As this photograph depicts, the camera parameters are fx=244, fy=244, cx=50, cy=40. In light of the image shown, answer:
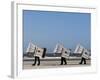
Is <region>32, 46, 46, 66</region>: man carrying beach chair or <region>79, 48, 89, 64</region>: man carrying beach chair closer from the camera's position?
<region>32, 46, 46, 66</region>: man carrying beach chair

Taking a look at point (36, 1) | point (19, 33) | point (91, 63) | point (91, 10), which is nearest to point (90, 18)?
point (91, 10)

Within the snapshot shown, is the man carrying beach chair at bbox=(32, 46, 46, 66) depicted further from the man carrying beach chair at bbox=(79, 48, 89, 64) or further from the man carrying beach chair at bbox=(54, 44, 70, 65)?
the man carrying beach chair at bbox=(79, 48, 89, 64)

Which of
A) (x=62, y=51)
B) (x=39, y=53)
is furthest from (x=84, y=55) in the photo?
(x=39, y=53)

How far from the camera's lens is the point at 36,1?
6.58ft

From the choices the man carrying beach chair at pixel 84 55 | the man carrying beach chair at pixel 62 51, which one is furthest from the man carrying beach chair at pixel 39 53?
the man carrying beach chair at pixel 84 55

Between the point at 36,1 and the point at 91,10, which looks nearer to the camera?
the point at 36,1

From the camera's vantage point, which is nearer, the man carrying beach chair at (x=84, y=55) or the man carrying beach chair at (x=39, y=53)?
the man carrying beach chair at (x=39, y=53)

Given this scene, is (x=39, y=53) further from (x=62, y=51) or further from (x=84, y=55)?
(x=84, y=55)

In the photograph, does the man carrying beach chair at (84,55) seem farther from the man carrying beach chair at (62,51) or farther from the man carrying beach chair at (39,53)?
the man carrying beach chair at (39,53)

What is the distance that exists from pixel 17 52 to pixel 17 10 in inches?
13.3

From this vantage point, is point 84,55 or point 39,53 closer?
point 39,53

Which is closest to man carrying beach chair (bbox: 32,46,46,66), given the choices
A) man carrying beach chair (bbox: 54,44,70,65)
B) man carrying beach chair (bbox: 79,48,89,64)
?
man carrying beach chair (bbox: 54,44,70,65)
